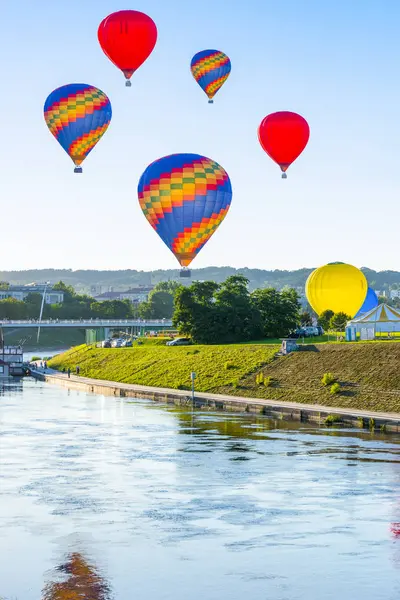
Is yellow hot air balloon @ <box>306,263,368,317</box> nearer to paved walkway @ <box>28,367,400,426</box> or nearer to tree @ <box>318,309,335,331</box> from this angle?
tree @ <box>318,309,335,331</box>

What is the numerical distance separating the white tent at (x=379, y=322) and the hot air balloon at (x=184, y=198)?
15.5 meters

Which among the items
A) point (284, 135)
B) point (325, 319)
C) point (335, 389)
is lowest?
point (335, 389)

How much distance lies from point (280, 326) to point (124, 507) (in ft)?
220

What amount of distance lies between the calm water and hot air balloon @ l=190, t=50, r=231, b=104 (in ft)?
135

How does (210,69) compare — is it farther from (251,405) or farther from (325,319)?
(251,405)

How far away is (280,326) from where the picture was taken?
107188 mm

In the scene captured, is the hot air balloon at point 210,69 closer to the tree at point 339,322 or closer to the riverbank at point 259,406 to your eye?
the tree at point 339,322

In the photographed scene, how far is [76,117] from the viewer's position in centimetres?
9088

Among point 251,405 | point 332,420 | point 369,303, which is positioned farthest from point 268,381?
point 369,303

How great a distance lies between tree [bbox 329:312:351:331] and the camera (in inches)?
3974

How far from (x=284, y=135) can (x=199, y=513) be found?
47.0 meters

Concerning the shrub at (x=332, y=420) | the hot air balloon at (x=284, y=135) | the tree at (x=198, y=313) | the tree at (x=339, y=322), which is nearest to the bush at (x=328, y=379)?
the shrub at (x=332, y=420)

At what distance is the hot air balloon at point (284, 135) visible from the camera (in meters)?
82.6

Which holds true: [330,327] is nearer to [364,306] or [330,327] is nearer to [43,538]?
[364,306]
